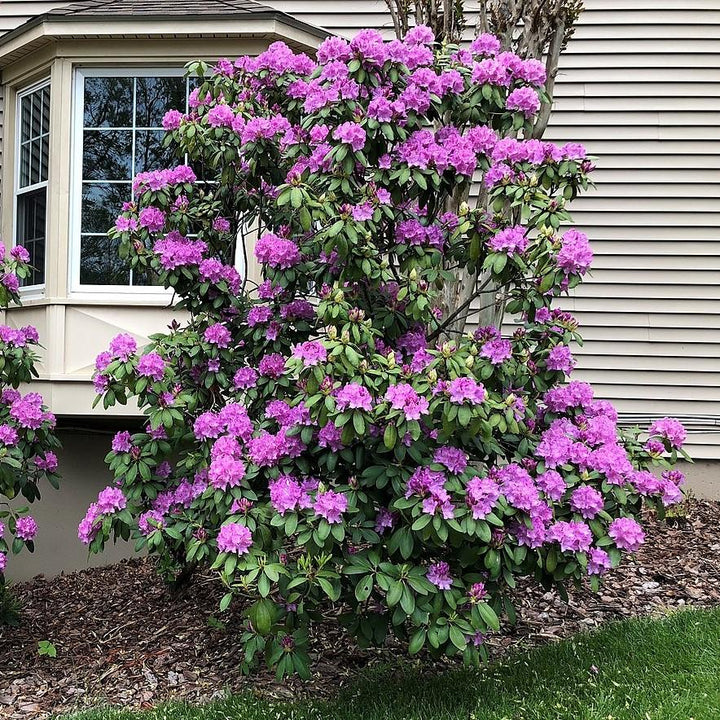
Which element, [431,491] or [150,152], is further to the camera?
[150,152]

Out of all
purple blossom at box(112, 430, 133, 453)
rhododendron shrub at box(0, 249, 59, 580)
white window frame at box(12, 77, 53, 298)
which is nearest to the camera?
purple blossom at box(112, 430, 133, 453)

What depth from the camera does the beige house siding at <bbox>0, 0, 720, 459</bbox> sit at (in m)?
6.01

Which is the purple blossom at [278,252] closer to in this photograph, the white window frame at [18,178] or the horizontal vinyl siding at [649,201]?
the white window frame at [18,178]

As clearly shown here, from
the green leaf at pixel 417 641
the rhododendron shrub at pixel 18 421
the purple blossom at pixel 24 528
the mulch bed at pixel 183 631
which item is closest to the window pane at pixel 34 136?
the rhododendron shrub at pixel 18 421

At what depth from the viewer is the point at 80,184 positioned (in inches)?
210

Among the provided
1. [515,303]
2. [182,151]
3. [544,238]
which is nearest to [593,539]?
[515,303]

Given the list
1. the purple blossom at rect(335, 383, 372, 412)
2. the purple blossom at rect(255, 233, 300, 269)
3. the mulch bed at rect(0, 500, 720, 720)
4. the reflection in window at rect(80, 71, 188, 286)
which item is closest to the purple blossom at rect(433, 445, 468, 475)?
the purple blossom at rect(335, 383, 372, 412)

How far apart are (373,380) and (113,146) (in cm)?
352

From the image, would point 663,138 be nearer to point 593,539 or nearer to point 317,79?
point 317,79

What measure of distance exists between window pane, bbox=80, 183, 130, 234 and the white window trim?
5 cm

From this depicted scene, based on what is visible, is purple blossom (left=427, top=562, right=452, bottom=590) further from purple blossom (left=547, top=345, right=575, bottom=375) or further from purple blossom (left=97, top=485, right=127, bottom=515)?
purple blossom (left=97, top=485, right=127, bottom=515)

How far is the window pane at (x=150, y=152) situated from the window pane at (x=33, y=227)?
0.86m

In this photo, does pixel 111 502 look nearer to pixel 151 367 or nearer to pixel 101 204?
pixel 151 367

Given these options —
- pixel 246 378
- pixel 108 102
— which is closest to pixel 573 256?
pixel 246 378
